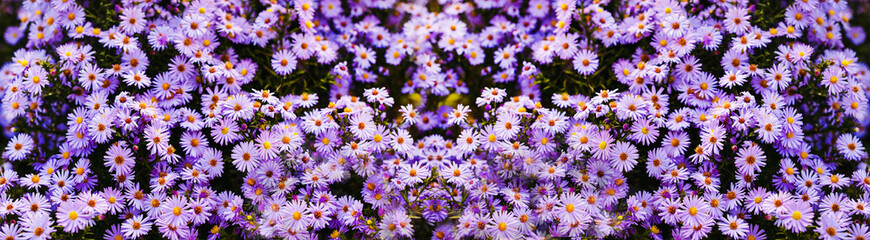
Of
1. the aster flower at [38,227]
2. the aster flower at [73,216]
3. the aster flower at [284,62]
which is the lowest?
the aster flower at [38,227]

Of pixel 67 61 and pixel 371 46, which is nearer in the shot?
pixel 67 61

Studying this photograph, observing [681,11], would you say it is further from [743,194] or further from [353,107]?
[353,107]

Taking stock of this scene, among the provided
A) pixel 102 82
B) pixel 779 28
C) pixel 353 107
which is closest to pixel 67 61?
pixel 102 82

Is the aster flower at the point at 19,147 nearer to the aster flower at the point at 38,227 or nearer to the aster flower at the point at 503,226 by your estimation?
the aster flower at the point at 38,227

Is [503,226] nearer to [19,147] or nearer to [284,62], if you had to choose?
[284,62]

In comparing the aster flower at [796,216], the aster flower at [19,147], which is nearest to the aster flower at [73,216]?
the aster flower at [19,147]

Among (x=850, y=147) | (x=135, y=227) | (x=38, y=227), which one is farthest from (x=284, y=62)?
(x=850, y=147)

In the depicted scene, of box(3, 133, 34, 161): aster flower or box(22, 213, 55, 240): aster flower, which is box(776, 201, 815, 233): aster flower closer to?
box(22, 213, 55, 240): aster flower

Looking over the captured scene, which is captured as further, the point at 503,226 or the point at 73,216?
the point at 503,226
